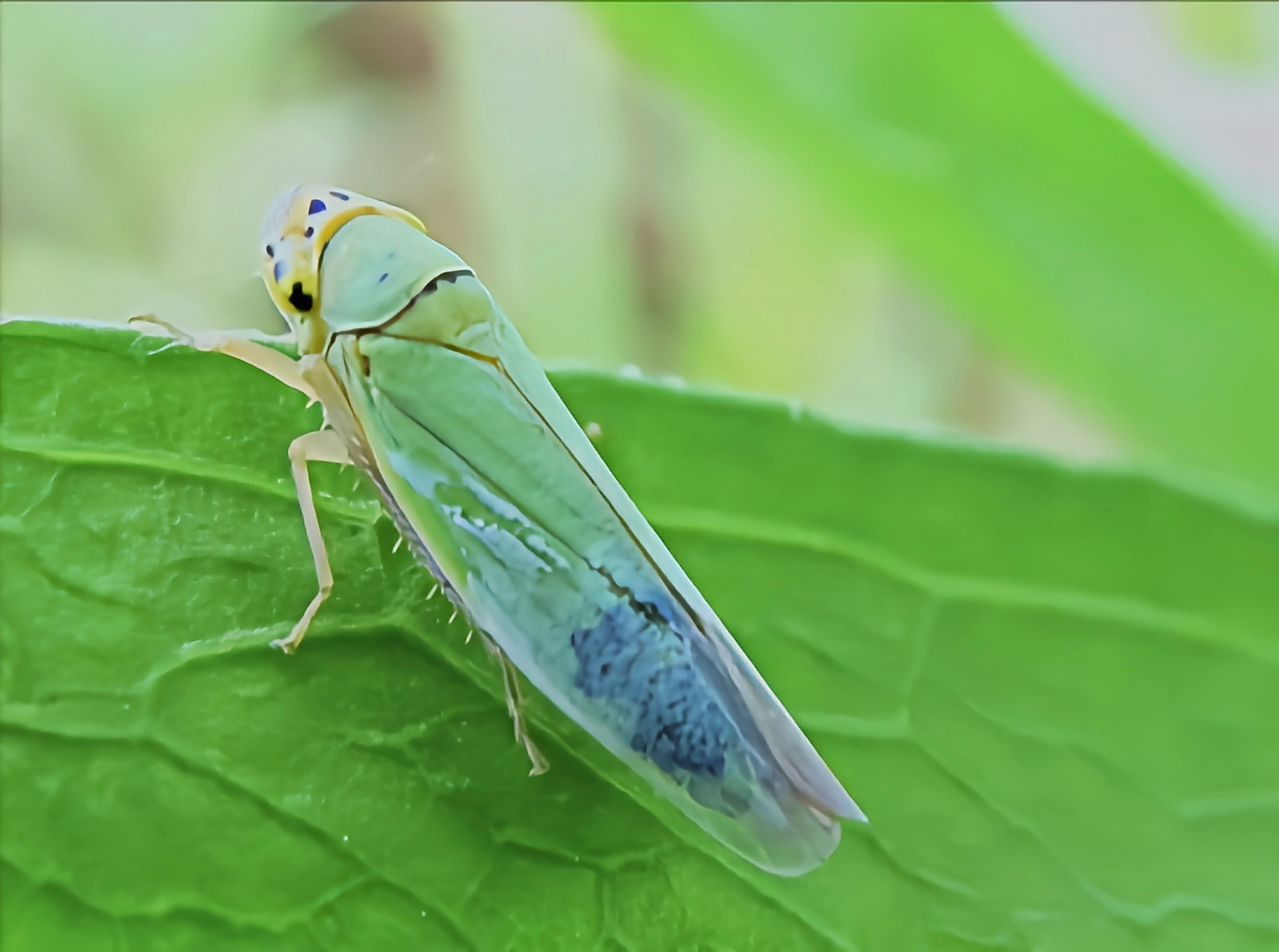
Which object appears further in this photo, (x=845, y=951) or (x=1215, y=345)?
(x=1215, y=345)

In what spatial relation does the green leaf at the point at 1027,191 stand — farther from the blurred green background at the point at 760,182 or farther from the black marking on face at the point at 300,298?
the black marking on face at the point at 300,298

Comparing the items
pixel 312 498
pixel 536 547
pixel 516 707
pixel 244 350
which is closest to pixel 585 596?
pixel 536 547

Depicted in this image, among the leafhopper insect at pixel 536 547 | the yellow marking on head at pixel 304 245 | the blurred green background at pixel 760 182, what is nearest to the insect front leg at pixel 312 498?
the leafhopper insect at pixel 536 547

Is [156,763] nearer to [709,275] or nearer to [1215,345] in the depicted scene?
[709,275]

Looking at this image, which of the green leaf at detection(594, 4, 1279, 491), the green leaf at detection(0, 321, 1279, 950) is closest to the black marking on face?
the green leaf at detection(0, 321, 1279, 950)

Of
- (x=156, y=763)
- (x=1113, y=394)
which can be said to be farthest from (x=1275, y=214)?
(x=156, y=763)

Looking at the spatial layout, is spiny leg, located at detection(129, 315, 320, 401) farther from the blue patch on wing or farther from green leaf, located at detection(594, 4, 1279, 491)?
green leaf, located at detection(594, 4, 1279, 491)
